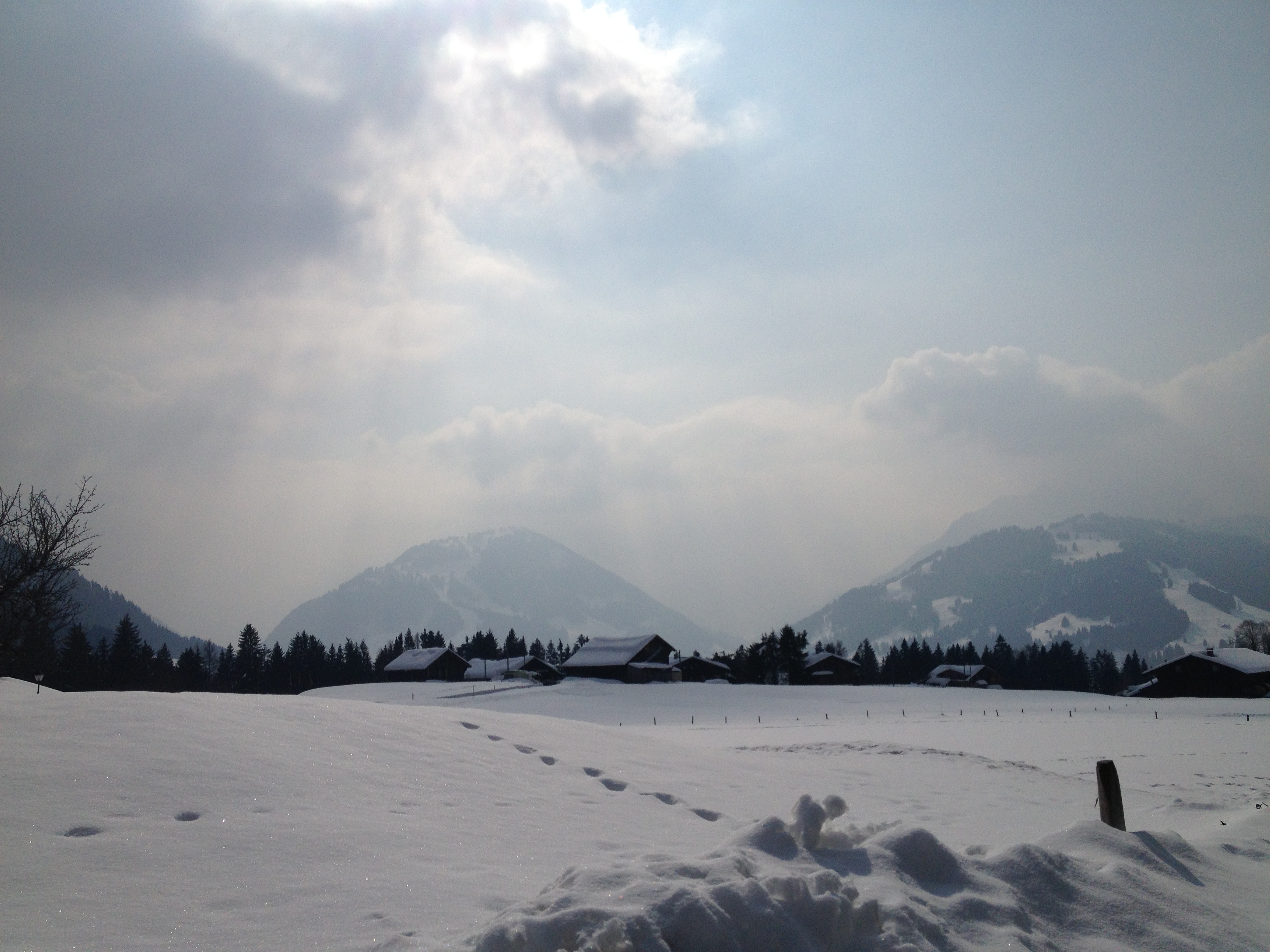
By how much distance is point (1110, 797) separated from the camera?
29.1 ft

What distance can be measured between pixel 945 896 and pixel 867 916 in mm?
1163

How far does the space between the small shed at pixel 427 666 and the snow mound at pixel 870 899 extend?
99699mm

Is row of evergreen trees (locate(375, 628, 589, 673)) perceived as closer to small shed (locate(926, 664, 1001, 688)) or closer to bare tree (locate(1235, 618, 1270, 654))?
small shed (locate(926, 664, 1001, 688))

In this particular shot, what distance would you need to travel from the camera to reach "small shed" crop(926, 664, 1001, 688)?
114m

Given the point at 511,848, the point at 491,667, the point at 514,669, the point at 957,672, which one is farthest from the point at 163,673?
the point at 957,672

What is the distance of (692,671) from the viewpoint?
98.1 metres

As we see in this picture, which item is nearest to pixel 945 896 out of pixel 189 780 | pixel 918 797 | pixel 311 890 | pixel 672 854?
pixel 672 854

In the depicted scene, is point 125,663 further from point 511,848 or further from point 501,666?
point 511,848

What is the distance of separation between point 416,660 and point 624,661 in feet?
104

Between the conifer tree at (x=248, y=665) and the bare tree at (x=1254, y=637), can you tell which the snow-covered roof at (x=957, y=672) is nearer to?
the bare tree at (x=1254, y=637)

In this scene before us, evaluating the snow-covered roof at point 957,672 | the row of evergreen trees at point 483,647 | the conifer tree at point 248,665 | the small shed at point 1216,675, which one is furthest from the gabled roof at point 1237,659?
the conifer tree at point 248,665

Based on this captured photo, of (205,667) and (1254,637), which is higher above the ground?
(1254,637)

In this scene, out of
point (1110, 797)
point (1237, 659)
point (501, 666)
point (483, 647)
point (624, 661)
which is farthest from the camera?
point (483, 647)

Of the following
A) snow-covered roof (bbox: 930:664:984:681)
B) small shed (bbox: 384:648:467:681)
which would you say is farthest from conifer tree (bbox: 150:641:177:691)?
snow-covered roof (bbox: 930:664:984:681)
